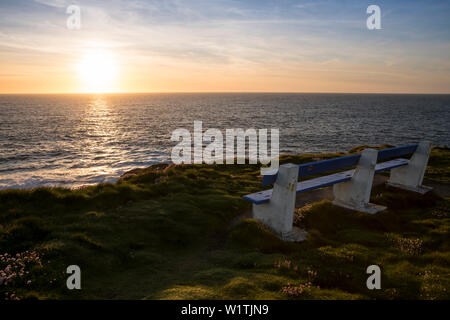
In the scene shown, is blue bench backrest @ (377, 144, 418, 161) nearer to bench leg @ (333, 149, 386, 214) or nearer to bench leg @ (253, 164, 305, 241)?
bench leg @ (333, 149, 386, 214)

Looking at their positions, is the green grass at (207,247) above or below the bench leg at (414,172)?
below

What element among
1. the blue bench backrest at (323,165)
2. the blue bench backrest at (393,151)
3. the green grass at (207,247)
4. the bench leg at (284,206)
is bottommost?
the green grass at (207,247)

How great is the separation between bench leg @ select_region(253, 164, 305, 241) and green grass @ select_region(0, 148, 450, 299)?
354 mm

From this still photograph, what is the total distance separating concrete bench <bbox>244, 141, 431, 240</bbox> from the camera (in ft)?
25.7

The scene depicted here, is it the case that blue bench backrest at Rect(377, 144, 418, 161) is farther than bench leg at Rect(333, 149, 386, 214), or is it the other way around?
blue bench backrest at Rect(377, 144, 418, 161)

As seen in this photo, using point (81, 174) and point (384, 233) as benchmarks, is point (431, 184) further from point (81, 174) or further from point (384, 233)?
point (81, 174)

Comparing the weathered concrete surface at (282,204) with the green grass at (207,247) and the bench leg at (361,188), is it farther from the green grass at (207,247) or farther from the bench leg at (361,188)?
the bench leg at (361,188)

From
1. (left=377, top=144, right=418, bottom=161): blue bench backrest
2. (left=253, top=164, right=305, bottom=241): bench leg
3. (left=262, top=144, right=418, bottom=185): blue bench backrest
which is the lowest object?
(left=253, top=164, right=305, bottom=241): bench leg

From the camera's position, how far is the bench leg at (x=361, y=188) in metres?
9.48

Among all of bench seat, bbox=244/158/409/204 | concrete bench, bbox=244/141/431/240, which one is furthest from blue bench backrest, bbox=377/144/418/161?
bench seat, bbox=244/158/409/204

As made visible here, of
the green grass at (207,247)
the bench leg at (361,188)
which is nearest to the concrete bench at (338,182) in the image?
the bench leg at (361,188)
